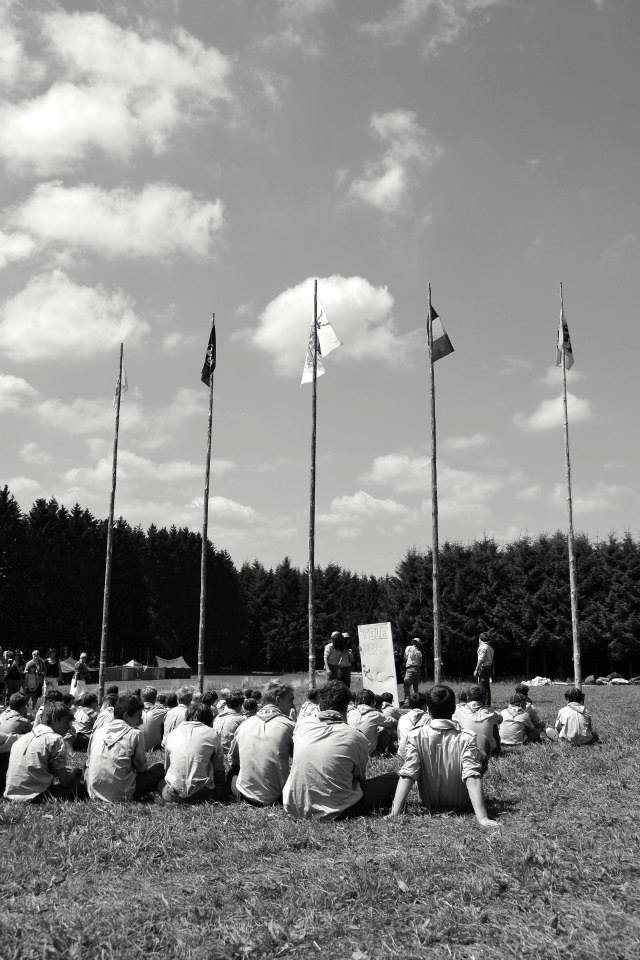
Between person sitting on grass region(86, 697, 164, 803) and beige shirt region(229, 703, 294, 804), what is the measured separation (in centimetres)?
122

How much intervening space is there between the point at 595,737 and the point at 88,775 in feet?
29.0

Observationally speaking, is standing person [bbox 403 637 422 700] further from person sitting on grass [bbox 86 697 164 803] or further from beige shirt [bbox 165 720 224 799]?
person sitting on grass [bbox 86 697 164 803]

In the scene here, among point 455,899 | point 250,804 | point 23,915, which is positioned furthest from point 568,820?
point 23,915

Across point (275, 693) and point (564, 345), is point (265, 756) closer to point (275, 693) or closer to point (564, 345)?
point (275, 693)

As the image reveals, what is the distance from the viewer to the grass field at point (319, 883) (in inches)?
195

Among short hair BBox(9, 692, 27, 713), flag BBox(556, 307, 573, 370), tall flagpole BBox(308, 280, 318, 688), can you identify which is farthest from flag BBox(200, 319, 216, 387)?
short hair BBox(9, 692, 27, 713)

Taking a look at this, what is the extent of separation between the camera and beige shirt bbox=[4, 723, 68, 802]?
383 inches

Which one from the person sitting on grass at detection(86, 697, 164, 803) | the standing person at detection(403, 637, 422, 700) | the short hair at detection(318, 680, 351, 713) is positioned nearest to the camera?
the short hair at detection(318, 680, 351, 713)

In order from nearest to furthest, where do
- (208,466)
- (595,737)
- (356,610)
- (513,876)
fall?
(513,876) < (595,737) < (208,466) < (356,610)

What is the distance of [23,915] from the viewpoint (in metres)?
5.54

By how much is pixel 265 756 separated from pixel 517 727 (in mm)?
6439

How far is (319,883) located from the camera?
19.8 feet

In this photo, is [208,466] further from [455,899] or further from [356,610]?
[356,610]

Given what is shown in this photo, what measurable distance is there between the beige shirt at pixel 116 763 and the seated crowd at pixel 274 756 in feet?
0.04
